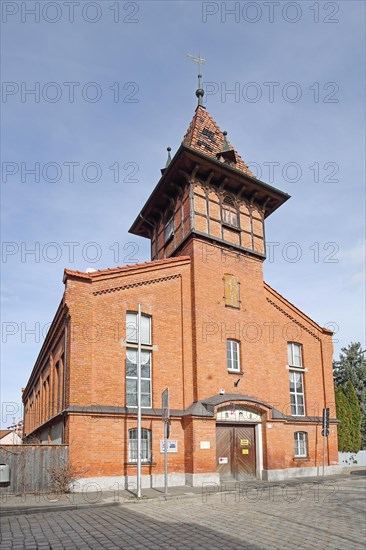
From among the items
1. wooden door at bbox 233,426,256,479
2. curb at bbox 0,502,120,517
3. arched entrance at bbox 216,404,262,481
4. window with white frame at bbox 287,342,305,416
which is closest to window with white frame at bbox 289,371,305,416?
window with white frame at bbox 287,342,305,416

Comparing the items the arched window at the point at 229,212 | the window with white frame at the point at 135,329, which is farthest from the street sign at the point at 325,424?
the arched window at the point at 229,212

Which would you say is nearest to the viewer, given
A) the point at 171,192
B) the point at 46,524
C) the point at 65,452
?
the point at 46,524

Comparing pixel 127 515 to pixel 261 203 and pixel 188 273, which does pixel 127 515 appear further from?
pixel 261 203

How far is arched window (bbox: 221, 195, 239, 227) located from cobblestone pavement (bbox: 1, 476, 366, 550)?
12.2 meters

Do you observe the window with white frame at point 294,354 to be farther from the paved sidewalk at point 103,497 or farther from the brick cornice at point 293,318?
the paved sidewalk at point 103,497

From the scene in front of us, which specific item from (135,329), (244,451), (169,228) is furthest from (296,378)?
(169,228)

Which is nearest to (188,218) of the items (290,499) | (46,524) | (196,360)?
(196,360)

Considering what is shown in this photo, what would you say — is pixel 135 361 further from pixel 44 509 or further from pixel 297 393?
pixel 297 393

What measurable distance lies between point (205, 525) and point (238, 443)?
9888 millimetres

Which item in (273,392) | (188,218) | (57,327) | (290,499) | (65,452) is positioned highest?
(188,218)

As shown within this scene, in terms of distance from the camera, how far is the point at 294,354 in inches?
931

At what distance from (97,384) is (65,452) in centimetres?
250

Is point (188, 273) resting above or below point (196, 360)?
above

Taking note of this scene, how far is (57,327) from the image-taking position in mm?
20422
